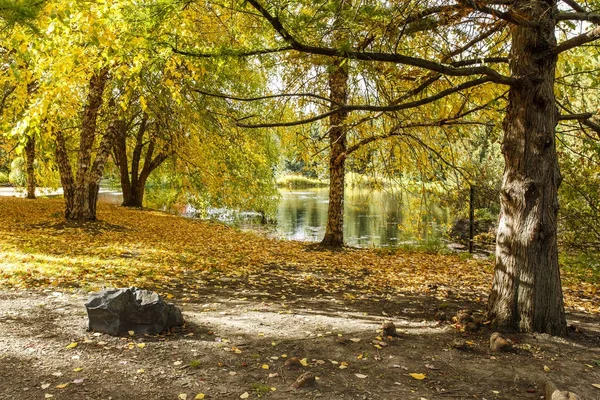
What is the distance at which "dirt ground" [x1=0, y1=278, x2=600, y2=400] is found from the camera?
10.6ft

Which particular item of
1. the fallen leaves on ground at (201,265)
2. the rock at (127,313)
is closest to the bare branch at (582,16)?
the fallen leaves on ground at (201,265)

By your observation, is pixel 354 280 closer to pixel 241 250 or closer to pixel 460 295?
pixel 460 295

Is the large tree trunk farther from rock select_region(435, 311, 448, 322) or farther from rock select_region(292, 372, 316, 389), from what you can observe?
rock select_region(292, 372, 316, 389)

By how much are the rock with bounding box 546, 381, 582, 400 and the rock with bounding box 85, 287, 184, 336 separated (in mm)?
3343

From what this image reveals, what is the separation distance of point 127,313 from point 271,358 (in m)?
1.47

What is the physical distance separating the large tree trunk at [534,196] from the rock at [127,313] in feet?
11.5

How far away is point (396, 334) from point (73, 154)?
18683 millimetres

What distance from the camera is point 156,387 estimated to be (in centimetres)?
320

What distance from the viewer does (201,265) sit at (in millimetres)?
7695

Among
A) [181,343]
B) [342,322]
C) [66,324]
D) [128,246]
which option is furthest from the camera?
[128,246]

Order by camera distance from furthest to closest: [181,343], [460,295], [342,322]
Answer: [460,295] → [342,322] → [181,343]

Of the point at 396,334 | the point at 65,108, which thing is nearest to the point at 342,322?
the point at 396,334

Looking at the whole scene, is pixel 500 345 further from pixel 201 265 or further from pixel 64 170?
pixel 64 170

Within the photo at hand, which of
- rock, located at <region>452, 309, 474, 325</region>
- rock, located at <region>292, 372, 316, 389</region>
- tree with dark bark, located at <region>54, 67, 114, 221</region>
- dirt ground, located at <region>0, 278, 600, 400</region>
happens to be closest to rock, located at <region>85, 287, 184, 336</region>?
dirt ground, located at <region>0, 278, 600, 400</region>
